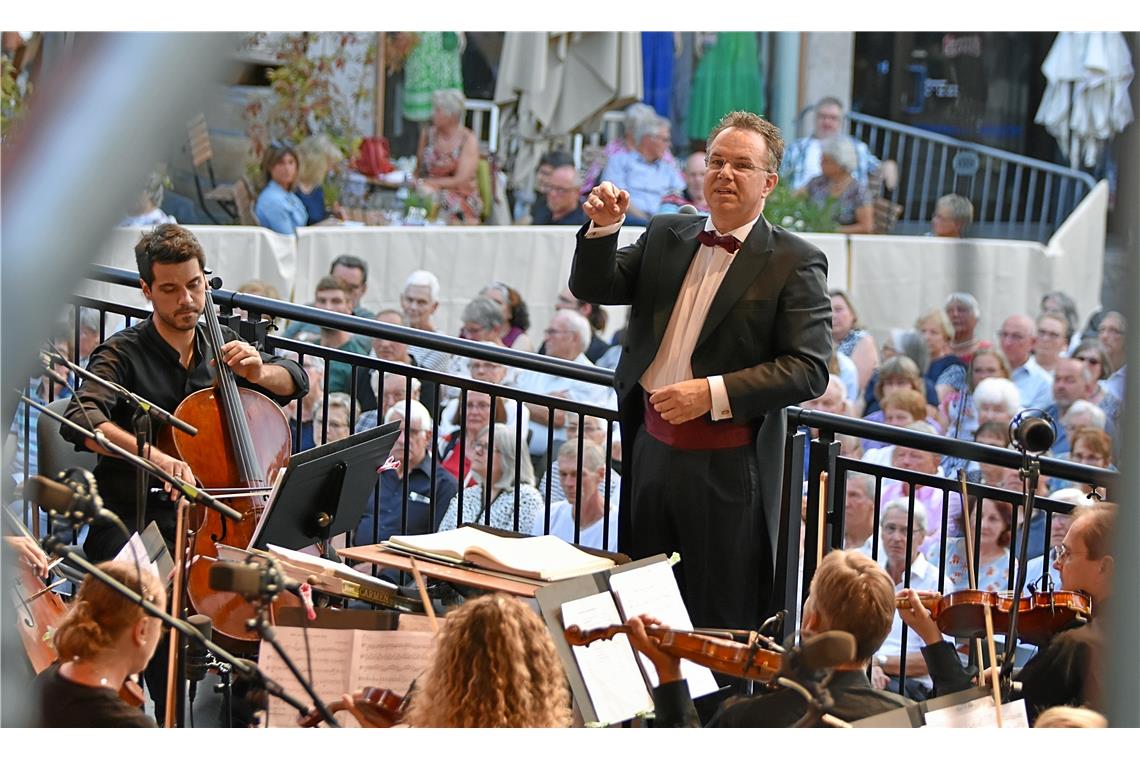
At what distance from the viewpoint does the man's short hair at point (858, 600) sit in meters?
2.82

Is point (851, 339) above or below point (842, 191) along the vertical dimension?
below

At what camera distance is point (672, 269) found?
3580mm

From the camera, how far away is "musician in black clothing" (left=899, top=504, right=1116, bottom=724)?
10.1 ft

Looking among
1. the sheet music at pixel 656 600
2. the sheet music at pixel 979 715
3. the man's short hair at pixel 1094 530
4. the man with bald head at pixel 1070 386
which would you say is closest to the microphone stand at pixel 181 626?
the sheet music at pixel 656 600

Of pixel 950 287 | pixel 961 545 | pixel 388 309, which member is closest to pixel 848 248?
pixel 950 287

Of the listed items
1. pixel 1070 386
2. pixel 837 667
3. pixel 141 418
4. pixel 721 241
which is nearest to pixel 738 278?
pixel 721 241

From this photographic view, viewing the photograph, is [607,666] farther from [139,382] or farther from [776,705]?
[139,382]

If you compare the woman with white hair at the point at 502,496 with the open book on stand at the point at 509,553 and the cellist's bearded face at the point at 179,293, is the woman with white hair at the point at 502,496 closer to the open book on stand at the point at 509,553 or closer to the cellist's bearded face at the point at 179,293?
the cellist's bearded face at the point at 179,293

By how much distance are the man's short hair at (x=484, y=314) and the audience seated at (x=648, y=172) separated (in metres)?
2.40

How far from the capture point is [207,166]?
31.6ft

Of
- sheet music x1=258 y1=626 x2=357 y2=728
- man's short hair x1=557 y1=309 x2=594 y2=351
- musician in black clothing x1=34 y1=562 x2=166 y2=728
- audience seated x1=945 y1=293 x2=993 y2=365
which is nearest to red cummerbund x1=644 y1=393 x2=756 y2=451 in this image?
sheet music x1=258 y1=626 x2=357 y2=728

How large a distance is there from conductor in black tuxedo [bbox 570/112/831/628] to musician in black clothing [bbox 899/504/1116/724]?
460 millimetres

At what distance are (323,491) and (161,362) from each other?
30.9 inches
